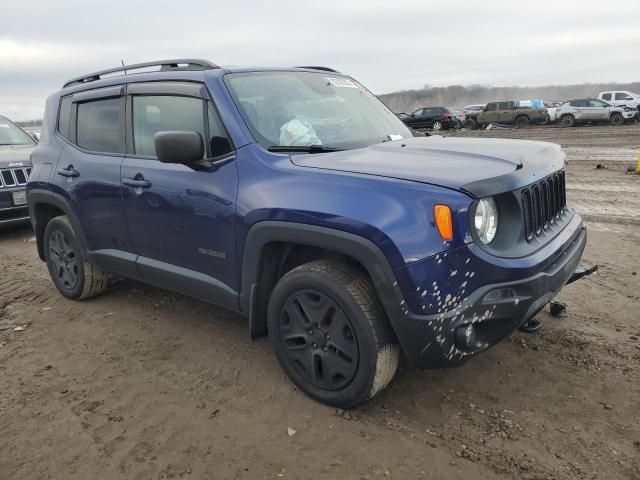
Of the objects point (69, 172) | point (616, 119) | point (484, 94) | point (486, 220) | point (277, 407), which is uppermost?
point (484, 94)

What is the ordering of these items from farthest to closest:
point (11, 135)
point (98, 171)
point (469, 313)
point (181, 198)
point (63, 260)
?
point (11, 135) → point (63, 260) → point (98, 171) → point (181, 198) → point (469, 313)

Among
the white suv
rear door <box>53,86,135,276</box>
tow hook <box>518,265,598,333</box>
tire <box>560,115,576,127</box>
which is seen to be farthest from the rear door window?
the white suv

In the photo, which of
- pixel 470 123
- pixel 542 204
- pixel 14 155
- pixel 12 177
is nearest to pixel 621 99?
pixel 470 123

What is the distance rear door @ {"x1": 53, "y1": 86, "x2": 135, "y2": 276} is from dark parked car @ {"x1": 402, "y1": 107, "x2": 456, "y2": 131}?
2822 centimetres

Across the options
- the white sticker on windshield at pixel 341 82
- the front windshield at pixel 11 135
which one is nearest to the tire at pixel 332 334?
the white sticker on windshield at pixel 341 82

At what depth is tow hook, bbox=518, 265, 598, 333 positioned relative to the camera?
3.33 m

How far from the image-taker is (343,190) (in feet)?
8.92

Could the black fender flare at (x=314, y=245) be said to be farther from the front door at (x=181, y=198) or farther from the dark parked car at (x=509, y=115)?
the dark parked car at (x=509, y=115)

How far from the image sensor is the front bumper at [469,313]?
2.54 meters

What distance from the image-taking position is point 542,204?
3035mm

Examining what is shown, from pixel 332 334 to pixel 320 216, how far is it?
2.16 ft

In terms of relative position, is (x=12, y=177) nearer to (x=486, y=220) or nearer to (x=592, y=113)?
(x=486, y=220)

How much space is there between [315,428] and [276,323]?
0.62 meters

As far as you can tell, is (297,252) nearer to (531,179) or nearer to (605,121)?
(531,179)
